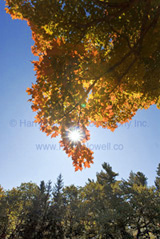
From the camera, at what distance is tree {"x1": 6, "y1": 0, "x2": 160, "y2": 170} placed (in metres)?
4.07

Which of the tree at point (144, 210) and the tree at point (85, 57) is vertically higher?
the tree at point (85, 57)

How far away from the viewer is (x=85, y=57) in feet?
14.0

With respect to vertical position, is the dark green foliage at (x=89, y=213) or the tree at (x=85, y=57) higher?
the tree at (x=85, y=57)

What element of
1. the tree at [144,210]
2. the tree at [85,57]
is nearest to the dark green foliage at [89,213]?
the tree at [144,210]

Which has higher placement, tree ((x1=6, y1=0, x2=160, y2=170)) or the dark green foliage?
tree ((x1=6, y1=0, x2=160, y2=170))

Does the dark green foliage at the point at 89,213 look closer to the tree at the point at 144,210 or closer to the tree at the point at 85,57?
the tree at the point at 144,210

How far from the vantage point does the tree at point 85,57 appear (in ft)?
13.3

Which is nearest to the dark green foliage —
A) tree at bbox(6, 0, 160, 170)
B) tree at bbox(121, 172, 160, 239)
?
tree at bbox(121, 172, 160, 239)

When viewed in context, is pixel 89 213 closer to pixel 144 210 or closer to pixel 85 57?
pixel 144 210

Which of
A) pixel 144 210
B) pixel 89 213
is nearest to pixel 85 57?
pixel 144 210

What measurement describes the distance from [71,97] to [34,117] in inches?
58.0

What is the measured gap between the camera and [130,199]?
714 inches

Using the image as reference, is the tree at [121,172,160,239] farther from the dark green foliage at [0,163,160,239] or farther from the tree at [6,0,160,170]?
the tree at [6,0,160,170]

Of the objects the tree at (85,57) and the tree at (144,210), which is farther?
the tree at (144,210)
